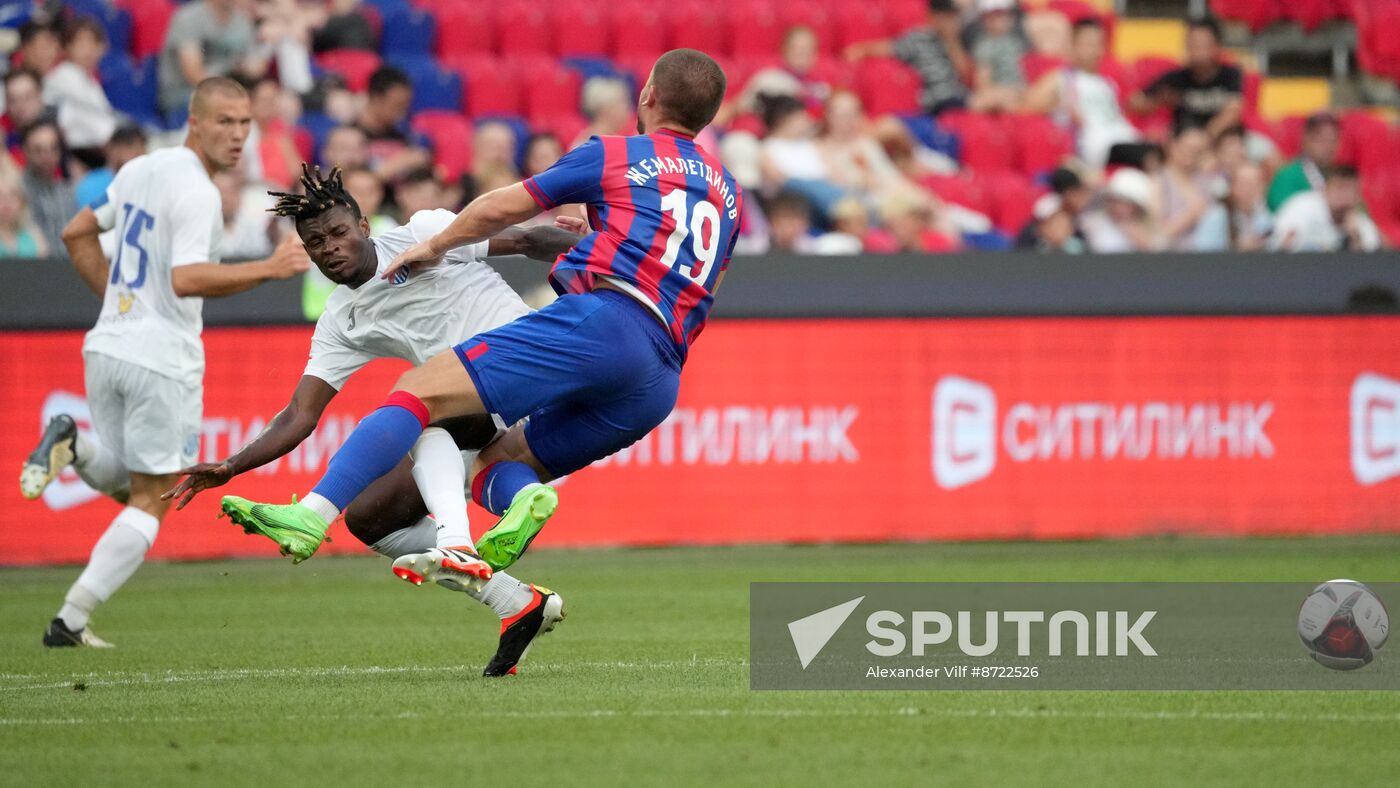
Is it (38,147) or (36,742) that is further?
(38,147)

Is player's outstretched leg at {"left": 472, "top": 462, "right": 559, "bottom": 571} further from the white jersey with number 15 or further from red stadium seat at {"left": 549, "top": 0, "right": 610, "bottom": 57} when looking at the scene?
red stadium seat at {"left": 549, "top": 0, "right": 610, "bottom": 57}

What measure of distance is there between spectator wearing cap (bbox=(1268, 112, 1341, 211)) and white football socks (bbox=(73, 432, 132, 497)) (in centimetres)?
976

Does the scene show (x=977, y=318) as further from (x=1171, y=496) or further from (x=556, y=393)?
(x=556, y=393)

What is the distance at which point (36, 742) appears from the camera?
5395 millimetres

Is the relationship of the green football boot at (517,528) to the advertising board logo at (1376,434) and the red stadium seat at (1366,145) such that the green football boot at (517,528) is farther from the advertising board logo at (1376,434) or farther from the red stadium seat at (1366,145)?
the red stadium seat at (1366,145)

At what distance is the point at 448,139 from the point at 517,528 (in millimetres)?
8842

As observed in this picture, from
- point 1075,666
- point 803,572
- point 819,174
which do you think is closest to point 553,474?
point 1075,666

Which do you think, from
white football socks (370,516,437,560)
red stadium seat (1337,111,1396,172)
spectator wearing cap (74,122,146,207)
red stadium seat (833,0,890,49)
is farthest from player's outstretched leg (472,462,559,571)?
red stadium seat (1337,111,1396,172)

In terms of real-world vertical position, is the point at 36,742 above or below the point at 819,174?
below

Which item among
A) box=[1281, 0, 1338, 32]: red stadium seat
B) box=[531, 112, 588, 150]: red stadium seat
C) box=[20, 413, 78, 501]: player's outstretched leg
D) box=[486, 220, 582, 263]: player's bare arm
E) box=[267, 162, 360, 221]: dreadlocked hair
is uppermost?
box=[1281, 0, 1338, 32]: red stadium seat

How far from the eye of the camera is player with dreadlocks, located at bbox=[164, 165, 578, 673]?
21.0 ft

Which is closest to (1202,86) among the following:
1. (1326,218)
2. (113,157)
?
(1326,218)

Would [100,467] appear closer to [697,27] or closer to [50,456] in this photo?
[50,456]

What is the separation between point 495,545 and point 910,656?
1.80 m
